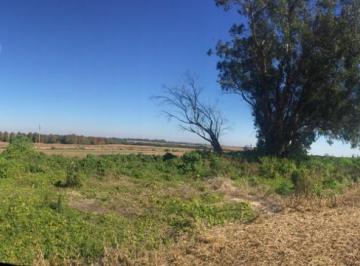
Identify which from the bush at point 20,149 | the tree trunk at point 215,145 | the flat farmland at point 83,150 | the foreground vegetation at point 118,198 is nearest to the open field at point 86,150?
the flat farmland at point 83,150

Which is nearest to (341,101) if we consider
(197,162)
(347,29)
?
(347,29)

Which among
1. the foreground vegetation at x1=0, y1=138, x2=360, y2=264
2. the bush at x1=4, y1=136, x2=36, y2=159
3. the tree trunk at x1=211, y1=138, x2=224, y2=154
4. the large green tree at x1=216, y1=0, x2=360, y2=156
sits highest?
the large green tree at x1=216, y1=0, x2=360, y2=156

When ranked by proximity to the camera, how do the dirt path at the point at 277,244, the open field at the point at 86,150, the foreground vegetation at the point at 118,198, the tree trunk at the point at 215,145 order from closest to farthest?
the dirt path at the point at 277,244
the foreground vegetation at the point at 118,198
the tree trunk at the point at 215,145
the open field at the point at 86,150

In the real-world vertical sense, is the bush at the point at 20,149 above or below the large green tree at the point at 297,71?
below

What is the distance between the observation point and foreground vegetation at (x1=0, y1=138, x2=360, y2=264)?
9.05 m

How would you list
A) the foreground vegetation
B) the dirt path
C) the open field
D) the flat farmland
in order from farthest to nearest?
the flat farmland → the open field → the foreground vegetation → the dirt path

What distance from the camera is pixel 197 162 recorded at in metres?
22.8

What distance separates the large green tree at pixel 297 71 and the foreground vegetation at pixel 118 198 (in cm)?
354

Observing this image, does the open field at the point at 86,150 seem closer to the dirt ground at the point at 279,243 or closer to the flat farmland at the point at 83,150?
the flat farmland at the point at 83,150

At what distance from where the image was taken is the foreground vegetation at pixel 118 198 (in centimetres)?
905

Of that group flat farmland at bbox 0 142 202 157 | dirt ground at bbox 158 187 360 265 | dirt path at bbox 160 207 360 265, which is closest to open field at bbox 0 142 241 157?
flat farmland at bbox 0 142 202 157

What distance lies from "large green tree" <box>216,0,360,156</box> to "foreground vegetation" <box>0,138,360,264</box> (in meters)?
3.54

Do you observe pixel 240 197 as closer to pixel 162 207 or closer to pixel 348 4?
pixel 162 207

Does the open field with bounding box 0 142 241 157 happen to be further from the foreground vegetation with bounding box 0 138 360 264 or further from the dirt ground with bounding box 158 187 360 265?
the dirt ground with bounding box 158 187 360 265
